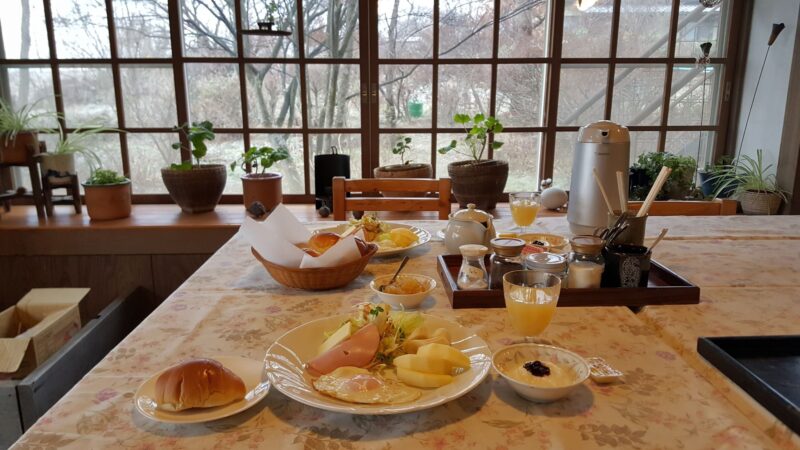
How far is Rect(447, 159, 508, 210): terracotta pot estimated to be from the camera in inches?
92.1

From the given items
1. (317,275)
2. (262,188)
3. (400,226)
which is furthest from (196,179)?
(317,275)

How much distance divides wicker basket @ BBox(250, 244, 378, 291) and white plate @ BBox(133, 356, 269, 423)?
1.09 feet

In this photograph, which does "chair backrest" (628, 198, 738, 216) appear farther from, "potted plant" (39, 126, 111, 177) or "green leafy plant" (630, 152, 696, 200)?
"potted plant" (39, 126, 111, 177)

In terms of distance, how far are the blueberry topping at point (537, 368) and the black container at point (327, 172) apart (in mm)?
1849

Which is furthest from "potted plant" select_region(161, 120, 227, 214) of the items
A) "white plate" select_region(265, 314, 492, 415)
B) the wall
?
the wall

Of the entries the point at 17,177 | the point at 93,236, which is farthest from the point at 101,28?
the point at 93,236

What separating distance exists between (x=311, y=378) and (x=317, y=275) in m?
0.38

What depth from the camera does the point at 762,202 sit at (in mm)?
2492

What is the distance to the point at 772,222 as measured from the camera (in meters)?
1.73

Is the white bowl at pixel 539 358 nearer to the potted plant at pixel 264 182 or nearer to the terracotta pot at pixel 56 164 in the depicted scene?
the potted plant at pixel 264 182

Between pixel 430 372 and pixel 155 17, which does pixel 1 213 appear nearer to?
pixel 155 17

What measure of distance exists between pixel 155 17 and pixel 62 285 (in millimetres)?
1353

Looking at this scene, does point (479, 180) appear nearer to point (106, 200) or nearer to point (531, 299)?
point (531, 299)

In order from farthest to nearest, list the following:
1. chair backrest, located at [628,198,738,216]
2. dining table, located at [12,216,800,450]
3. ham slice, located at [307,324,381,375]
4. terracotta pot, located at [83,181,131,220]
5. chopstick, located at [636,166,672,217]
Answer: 1. terracotta pot, located at [83,181,131,220]
2. chair backrest, located at [628,198,738,216]
3. chopstick, located at [636,166,672,217]
4. ham slice, located at [307,324,381,375]
5. dining table, located at [12,216,800,450]
